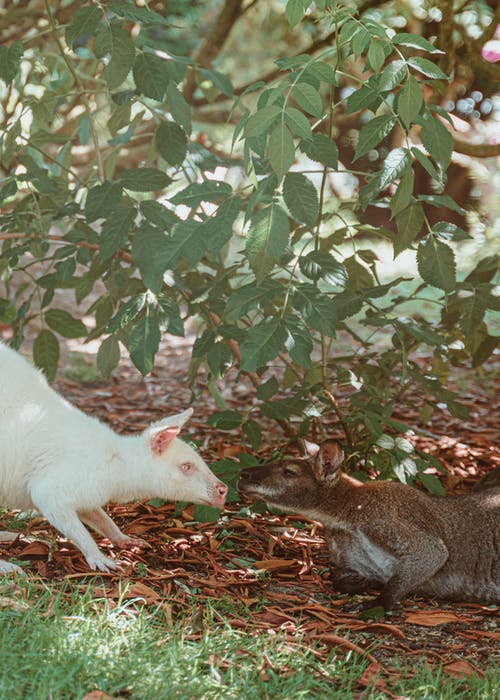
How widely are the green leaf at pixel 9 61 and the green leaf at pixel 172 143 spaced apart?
64cm

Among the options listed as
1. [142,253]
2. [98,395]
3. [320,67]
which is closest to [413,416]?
[98,395]

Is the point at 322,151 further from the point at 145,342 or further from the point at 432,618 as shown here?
the point at 432,618

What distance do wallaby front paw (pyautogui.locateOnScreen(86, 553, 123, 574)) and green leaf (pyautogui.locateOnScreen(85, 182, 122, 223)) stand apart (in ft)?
4.27

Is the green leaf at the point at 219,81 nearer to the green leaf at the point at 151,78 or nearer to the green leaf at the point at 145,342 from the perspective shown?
the green leaf at the point at 151,78

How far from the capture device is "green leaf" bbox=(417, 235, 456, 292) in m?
3.48

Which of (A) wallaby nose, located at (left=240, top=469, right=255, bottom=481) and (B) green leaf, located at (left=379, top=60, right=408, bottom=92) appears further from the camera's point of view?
(A) wallaby nose, located at (left=240, top=469, right=255, bottom=481)

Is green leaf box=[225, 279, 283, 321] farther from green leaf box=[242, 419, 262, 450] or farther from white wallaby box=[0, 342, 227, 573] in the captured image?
green leaf box=[242, 419, 262, 450]

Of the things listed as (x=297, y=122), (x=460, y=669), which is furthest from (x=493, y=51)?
(x=460, y=669)

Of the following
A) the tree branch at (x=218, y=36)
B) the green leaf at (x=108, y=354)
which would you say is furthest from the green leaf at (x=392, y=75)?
the tree branch at (x=218, y=36)

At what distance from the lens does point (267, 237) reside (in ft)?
9.43

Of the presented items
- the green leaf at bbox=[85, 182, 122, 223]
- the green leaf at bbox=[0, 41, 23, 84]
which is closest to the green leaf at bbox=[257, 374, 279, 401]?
the green leaf at bbox=[85, 182, 122, 223]

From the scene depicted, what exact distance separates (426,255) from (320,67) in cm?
91

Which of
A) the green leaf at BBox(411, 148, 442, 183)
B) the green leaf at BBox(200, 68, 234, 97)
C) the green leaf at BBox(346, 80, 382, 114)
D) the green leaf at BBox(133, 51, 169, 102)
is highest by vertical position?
the green leaf at BBox(133, 51, 169, 102)

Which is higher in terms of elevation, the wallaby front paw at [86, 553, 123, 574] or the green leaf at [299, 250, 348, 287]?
the green leaf at [299, 250, 348, 287]
